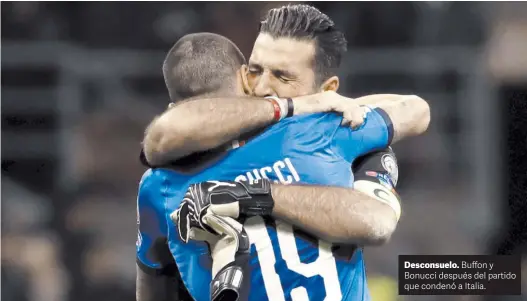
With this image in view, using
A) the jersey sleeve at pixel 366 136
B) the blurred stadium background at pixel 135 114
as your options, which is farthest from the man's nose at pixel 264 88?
the blurred stadium background at pixel 135 114

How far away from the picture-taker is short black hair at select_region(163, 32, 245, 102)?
9.10 feet

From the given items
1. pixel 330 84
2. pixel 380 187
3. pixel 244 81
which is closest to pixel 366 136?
pixel 380 187

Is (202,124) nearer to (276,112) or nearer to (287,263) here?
(276,112)

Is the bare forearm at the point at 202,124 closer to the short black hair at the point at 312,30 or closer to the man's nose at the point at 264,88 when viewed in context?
the man's nose at the point at 264,88

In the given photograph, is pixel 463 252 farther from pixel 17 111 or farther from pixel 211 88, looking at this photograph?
pixel 211 88

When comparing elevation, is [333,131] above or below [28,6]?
below

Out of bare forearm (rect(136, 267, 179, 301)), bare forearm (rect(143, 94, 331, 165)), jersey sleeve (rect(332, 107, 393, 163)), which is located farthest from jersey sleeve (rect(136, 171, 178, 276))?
jersey sleeve (rect(332, 107, 393, 163))

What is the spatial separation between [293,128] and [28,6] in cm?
352

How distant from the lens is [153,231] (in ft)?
9.77

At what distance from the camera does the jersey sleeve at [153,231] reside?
2783mm

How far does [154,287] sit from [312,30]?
3.22 feet

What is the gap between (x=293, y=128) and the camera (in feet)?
8.62

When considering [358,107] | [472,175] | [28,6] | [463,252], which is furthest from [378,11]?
[358,107]

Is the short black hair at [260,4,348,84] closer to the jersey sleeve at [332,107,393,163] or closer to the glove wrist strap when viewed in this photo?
the jersey sleeve at [332,107,393,163]
